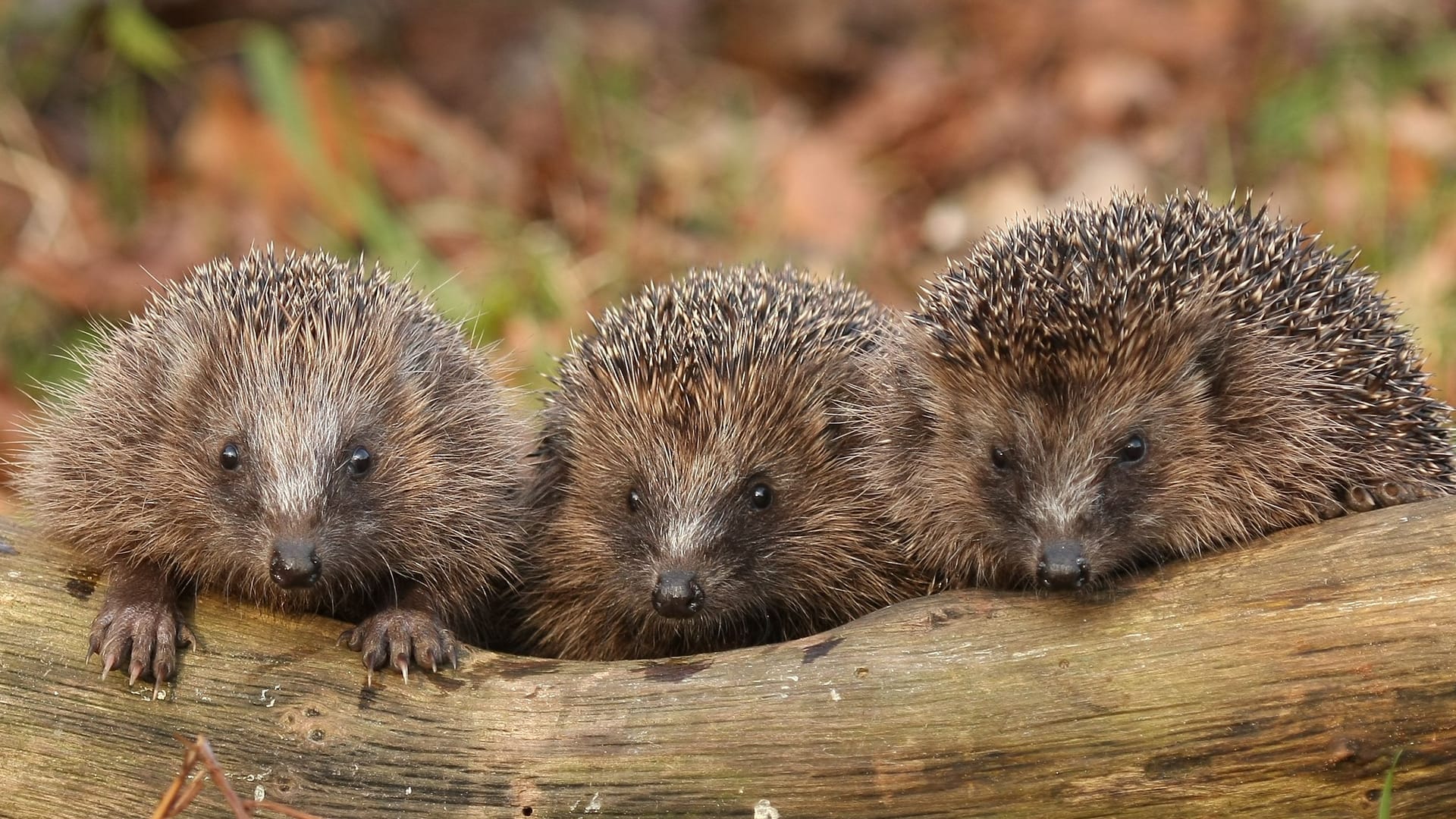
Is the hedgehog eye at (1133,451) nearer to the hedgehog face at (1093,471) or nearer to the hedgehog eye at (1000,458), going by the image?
the hedgehog face at (1093,471)

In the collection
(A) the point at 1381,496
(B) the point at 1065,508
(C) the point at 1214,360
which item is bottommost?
(B) the point at 1065,508

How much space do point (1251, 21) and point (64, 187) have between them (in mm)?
7990

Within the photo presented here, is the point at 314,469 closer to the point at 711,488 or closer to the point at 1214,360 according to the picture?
the point at 711,488

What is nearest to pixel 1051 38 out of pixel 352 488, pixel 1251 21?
pixel 1251 21

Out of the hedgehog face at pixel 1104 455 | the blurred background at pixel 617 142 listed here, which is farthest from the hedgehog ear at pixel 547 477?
the blurred background at pixel 617 142

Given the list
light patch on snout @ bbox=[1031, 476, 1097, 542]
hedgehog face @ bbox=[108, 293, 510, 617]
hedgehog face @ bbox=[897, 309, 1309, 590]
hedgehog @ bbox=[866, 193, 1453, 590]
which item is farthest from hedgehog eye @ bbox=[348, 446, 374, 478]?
light patch on snout @ bbox=[1031, 476, 1097, 542]

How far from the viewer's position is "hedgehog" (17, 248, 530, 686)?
425cm

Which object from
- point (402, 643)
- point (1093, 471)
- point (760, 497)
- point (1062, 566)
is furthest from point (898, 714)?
point (402, 643)

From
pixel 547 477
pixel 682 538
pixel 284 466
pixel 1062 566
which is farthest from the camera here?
pixel 547 477

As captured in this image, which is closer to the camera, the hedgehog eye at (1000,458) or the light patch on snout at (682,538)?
the hedgehog eye at (1000,458)

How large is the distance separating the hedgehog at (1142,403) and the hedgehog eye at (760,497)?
1.42ft

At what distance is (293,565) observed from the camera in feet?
13.3

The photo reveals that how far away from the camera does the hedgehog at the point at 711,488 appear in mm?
4633

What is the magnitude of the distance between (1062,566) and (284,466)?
A: 214 centimetres
